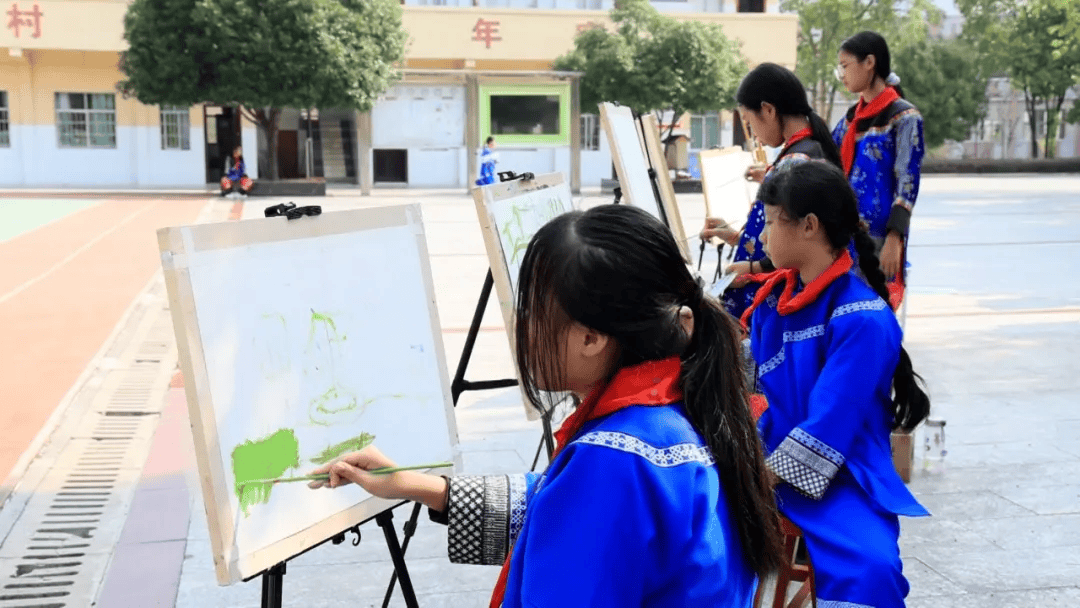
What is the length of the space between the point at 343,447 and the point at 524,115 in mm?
24797

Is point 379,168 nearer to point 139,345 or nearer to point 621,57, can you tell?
point 621,57

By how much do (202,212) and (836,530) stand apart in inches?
767

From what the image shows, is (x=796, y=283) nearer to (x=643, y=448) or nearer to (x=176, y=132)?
(x=643, y=448)

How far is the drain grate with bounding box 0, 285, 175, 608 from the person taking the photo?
3826 millimetres

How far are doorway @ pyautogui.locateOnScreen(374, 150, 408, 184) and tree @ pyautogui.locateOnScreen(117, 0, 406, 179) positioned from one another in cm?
737

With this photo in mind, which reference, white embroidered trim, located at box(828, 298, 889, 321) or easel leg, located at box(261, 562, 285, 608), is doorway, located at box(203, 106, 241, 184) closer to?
white embroidered trim, located at box(828, 298, 889, 321)

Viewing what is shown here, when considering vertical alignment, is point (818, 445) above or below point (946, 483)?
above

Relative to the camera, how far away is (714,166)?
30.6 feet

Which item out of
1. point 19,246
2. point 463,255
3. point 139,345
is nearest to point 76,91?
A: point 19,246

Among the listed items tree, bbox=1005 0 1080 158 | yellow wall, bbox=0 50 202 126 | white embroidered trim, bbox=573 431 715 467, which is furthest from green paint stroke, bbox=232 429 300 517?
tree, bbox=1005 0 1080 158

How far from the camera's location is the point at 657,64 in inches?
1102

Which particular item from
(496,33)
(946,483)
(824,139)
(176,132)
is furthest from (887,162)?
(176,132)

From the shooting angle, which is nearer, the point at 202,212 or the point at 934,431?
the point at 934,431

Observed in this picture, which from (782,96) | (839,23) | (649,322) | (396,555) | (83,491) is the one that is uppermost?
(839,23)
